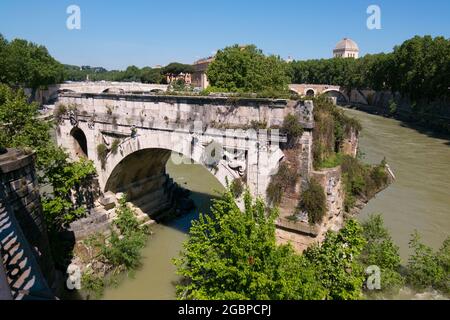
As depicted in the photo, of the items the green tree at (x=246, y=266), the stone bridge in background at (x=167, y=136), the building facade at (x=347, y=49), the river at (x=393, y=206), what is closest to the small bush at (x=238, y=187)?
the stone bridge in background at (x=167, y=136)

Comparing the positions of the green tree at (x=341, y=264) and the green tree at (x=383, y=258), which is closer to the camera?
the green tree at (x=341, y=264)

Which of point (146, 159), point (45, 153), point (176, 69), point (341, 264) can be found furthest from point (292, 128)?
point (176, 69)

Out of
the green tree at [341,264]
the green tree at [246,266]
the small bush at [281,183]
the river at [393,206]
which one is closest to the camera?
the green tree at [246,266]

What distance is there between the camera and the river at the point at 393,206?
420 inches

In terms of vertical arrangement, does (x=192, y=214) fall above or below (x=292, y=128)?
below

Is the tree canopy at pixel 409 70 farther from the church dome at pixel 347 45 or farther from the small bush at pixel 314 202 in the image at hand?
the church dome at pixel 347 45

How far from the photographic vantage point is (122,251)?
10891 mm

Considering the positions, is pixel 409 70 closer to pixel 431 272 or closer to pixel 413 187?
pixel 413 187

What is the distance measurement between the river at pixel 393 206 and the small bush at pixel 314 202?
2394 millimetres

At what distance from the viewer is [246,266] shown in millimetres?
5957

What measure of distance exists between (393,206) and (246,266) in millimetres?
11806

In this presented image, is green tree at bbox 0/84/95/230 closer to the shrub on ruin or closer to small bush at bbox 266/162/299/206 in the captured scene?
small bush at bbox 266/162/299/206
